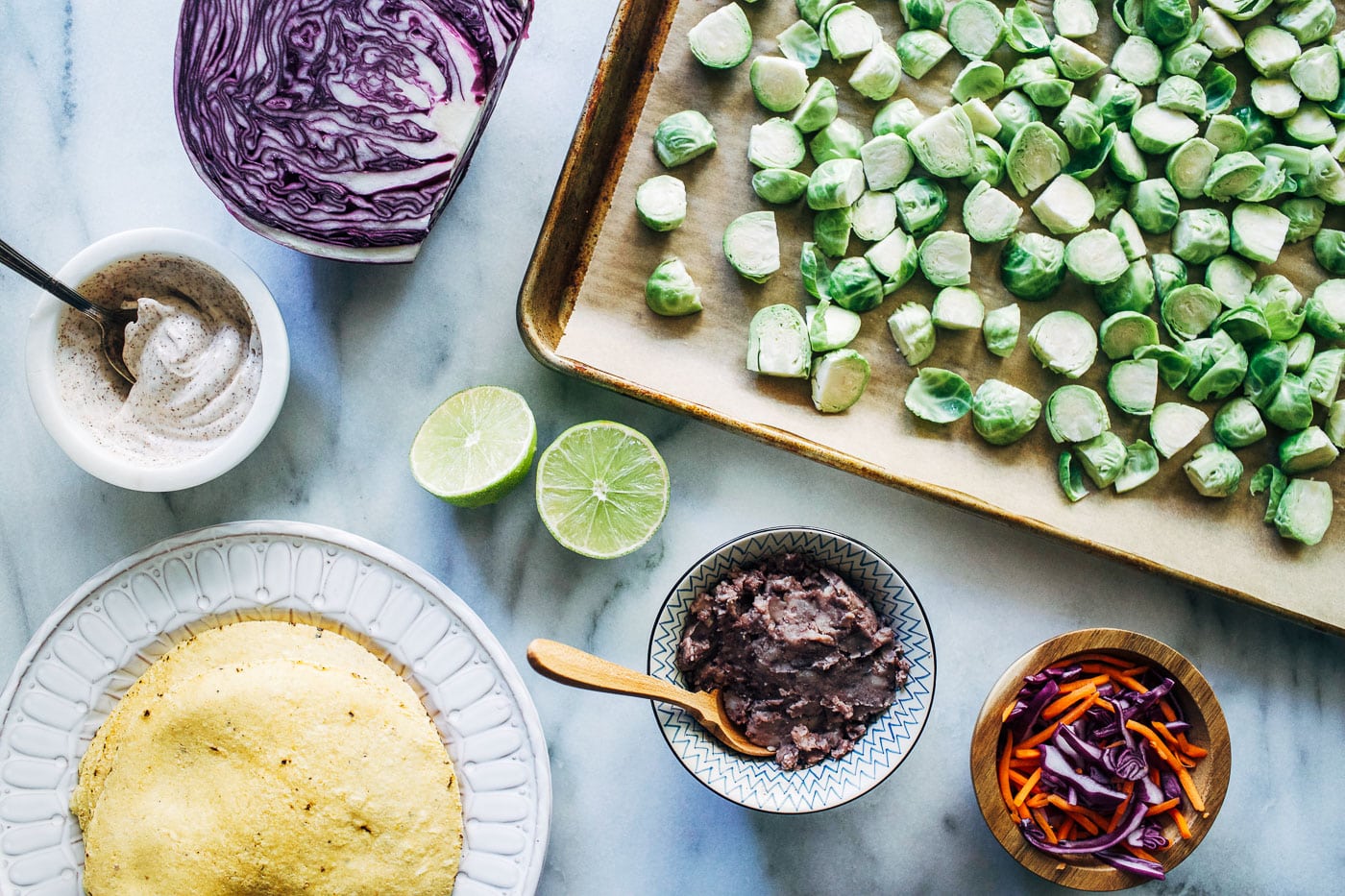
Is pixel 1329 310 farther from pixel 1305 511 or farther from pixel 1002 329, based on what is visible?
pixel 1002 329

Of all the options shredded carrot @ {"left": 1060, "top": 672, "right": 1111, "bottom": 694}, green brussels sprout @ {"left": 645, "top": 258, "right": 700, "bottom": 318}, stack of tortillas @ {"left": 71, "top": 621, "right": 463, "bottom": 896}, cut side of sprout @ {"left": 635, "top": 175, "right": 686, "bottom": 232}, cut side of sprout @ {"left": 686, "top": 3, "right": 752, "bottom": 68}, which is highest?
cut side of sprout @ {"left": 686, "top": 3, "right": 752, "bottom": 68}

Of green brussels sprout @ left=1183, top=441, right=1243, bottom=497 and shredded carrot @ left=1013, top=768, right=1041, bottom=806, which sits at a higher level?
green brussels sprout @ left=1183, top=441, right=1243, bottom=497

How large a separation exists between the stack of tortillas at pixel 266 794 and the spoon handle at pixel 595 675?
21.9 inches

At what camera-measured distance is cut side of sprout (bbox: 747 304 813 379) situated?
250 centimetres

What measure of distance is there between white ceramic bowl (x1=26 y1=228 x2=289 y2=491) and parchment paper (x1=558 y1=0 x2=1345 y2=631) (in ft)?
2.41

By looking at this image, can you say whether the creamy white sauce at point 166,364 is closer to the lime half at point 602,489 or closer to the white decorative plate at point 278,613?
the white decorative plate at point 278,613

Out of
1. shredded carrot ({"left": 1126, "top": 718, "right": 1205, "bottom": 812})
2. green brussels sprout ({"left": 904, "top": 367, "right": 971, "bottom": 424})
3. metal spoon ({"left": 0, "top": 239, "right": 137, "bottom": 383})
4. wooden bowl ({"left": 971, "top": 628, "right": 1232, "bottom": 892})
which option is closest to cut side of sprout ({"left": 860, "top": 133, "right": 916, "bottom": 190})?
green brussels sprout ({"left": 904, "top": 367, "right": 971, "bottom": 424})

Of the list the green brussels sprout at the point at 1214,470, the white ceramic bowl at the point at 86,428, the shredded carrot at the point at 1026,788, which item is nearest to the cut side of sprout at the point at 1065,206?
the green brussels sprout at the point at 1214,470

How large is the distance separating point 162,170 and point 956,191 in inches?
86.2

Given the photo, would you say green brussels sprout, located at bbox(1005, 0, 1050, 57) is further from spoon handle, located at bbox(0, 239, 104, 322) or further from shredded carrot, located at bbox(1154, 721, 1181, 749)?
spoon handle, located at bbox(0, 239, 104, 322)

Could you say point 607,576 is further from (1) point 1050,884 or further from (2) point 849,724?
(1) point 1050,884

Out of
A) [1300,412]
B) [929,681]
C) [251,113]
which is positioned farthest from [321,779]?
[1300,412]

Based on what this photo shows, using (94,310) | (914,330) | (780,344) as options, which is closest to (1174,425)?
(914,330)

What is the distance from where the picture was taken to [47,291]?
237 cm
